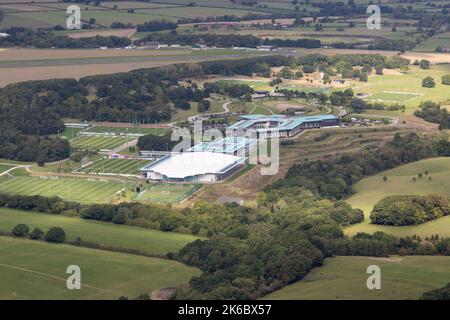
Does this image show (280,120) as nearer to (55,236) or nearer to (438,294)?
(55,236)

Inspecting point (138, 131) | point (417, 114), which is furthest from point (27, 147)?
point (417, 114)

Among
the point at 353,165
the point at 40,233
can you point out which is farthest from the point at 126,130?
the point at 40,233

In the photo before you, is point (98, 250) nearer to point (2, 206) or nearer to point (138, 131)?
point (2, 206)

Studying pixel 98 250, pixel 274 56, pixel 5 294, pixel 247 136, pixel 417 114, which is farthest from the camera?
pixel 274 56

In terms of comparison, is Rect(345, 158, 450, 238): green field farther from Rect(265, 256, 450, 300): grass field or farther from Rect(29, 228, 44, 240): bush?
Rect(29, 228, 44, 240): bush

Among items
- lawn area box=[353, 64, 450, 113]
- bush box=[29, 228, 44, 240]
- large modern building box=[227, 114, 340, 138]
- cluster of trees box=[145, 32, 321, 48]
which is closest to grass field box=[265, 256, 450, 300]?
bush box=[29, 228, 44, 240]
